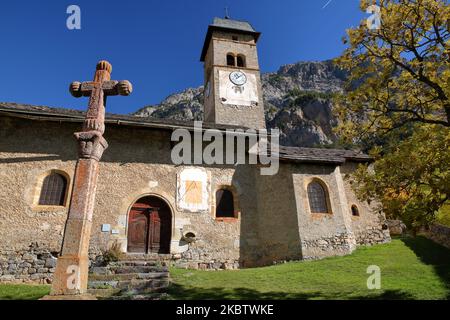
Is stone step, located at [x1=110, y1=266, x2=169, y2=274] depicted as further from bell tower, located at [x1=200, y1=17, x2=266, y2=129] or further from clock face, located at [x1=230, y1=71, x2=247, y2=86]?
clock face, located at [x1=230, y1=71, x2=247, y2=86]

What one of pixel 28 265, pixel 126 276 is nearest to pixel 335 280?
pixel 126 276

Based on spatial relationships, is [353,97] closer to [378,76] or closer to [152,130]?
[378,76]

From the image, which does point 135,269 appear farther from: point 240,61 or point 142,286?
point 240,61

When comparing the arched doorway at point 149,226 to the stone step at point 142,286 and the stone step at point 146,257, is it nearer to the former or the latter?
the stone step at point 146,257

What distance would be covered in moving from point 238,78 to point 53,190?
50.9 feet

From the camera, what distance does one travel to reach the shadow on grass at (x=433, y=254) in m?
8.29

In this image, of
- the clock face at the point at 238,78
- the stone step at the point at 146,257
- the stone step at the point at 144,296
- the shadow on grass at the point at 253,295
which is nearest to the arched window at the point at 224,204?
the stone step at the point at 146,257

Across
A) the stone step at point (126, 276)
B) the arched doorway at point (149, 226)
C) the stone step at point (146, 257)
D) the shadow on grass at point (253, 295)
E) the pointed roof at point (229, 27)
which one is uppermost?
the pointed roof at point (229, 27)

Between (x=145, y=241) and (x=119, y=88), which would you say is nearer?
(x=119, y=88)
